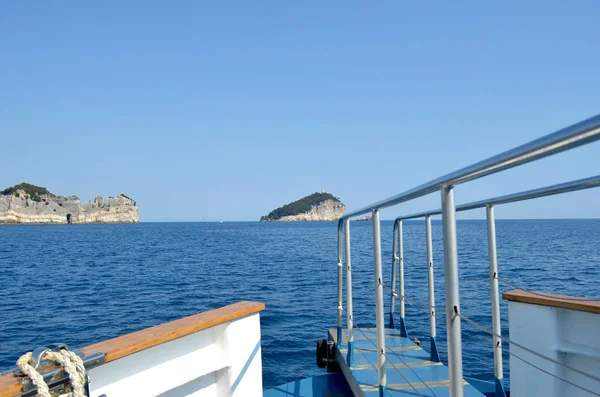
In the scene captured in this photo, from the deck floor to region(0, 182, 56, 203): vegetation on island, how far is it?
123m

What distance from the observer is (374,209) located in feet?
8.09

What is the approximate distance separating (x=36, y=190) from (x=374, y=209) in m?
130

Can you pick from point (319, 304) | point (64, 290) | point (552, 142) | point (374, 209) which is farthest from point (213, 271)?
point (552, 142)

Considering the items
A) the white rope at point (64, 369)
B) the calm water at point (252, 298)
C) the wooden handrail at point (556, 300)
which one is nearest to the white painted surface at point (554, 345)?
the wooden handrail at point (556, 300)

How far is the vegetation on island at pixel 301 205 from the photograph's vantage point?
158 m

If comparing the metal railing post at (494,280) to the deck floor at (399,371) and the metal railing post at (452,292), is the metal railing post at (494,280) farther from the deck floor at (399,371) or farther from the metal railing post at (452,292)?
the metal railing post at (452,292)

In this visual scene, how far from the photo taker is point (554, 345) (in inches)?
87.4

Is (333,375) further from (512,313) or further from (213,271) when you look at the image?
(213,271)

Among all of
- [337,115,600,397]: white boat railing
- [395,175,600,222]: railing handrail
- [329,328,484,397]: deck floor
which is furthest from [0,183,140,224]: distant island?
[337,115,600,397]: white boat railing

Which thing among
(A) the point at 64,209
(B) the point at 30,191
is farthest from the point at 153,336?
(A) the point at 64,209

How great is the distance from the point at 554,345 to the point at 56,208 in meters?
128

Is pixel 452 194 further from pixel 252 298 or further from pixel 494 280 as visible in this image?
pixel 252 298

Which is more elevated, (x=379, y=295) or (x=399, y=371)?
(x=379, y=295)

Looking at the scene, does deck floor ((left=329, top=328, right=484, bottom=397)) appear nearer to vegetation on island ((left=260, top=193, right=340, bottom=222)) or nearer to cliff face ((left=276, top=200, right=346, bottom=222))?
cliff face ((left=276, top=200, right=346, bottom=222))
